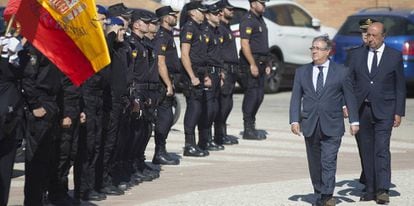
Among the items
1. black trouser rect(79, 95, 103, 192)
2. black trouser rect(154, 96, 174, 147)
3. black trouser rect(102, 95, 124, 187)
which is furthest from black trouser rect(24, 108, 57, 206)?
black trouser rect(154, 96, 174, 147)

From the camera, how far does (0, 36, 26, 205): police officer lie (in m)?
10.2

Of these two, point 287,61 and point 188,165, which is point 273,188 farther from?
point 287,61

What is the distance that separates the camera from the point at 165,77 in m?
14.8

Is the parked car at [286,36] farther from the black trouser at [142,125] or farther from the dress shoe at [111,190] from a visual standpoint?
the dress shoe at [111,190]

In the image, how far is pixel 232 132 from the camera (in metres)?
18.8

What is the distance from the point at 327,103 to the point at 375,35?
44.3 inches

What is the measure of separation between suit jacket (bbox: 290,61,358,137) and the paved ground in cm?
83

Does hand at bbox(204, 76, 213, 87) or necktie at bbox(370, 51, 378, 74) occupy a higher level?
necktie at bbox(370, 51, 378, 74)

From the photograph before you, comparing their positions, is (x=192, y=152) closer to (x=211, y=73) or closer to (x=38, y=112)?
(x=211, y=73)

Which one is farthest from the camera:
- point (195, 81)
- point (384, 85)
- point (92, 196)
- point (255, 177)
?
point (195, 81)

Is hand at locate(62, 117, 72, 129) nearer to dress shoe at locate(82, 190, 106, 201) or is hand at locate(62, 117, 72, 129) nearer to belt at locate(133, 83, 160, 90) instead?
dress shoe at locate(82, 190, 106, 201)

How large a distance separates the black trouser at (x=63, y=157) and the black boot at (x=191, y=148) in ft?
14.6

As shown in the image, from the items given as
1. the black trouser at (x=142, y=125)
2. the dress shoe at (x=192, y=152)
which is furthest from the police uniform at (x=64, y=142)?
the dress shoe at (x=192, y=152)

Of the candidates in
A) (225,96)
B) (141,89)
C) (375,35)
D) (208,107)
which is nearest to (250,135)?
(225,96)
